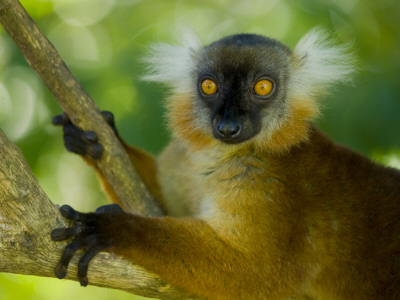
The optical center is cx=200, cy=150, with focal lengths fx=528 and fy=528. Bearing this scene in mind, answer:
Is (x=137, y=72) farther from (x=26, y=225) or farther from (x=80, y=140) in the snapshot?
(x=26, y=225)

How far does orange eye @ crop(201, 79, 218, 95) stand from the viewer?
6.22 metres

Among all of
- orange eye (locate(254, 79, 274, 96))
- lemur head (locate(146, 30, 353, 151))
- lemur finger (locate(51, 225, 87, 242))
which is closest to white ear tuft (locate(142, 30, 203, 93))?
lemur head (locate(146, 30, 353, 151))

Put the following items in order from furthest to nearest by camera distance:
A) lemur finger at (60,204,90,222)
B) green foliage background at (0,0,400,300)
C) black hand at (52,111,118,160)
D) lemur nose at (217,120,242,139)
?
green foliage background at (0,0,400,300), black hand at (52,111,118,160), lemur nose at (217,120,242,139), lemur finger at (60,204,90,222)

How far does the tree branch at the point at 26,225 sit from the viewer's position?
4.39 meters

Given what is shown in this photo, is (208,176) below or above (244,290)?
above

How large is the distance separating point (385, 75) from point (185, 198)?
3.32 meters

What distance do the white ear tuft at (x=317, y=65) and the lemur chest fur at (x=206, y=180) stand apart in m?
1.23

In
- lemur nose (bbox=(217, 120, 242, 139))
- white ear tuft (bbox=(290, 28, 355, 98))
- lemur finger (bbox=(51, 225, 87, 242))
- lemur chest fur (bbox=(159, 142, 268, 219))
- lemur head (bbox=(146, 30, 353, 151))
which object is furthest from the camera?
white ear tuft (bbox=(290, 28, 355, 98))

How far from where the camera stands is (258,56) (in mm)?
6191

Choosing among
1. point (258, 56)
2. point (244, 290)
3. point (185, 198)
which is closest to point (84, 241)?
point (244, 290)

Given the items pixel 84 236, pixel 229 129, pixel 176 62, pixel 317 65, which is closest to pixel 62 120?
pixel 176 62

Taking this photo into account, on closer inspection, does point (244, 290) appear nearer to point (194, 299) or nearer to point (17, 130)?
point (194, 299)

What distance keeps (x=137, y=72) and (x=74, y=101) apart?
2184 mm

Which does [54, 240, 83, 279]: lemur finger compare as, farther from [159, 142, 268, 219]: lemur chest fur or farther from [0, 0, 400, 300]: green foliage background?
[0, 0, 400, 300]: green foliage background
